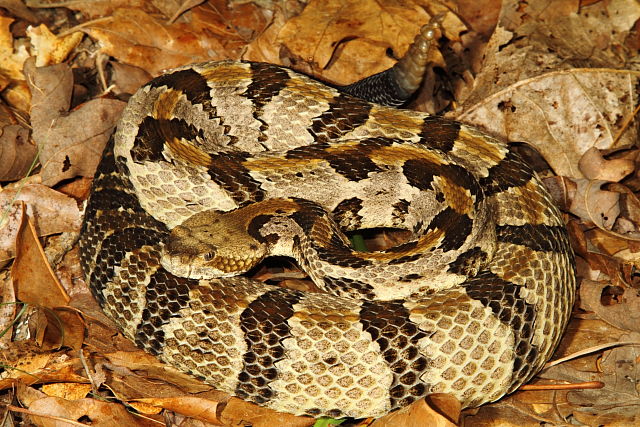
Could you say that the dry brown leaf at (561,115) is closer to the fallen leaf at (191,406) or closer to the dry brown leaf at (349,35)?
the dry brown leaf at (349,35)

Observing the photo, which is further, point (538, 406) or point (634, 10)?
point (634, 10)

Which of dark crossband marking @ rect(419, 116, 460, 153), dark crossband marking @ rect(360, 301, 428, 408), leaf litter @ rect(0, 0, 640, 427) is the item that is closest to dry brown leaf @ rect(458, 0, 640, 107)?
leaf litter @ rect(0, 0, 640, 427)

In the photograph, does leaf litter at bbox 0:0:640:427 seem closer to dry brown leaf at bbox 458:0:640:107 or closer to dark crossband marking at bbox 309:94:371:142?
dry brown leaf at bbox 458:0:640:107

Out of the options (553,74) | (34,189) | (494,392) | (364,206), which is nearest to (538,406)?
(494,392)

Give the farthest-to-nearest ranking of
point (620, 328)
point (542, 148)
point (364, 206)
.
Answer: point (542, 148)
point (364, 206)
point (620, 328)

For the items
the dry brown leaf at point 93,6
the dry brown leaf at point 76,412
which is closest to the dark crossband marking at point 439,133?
the dry brown leaf at point 76,412

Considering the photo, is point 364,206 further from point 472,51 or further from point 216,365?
point 472,51
